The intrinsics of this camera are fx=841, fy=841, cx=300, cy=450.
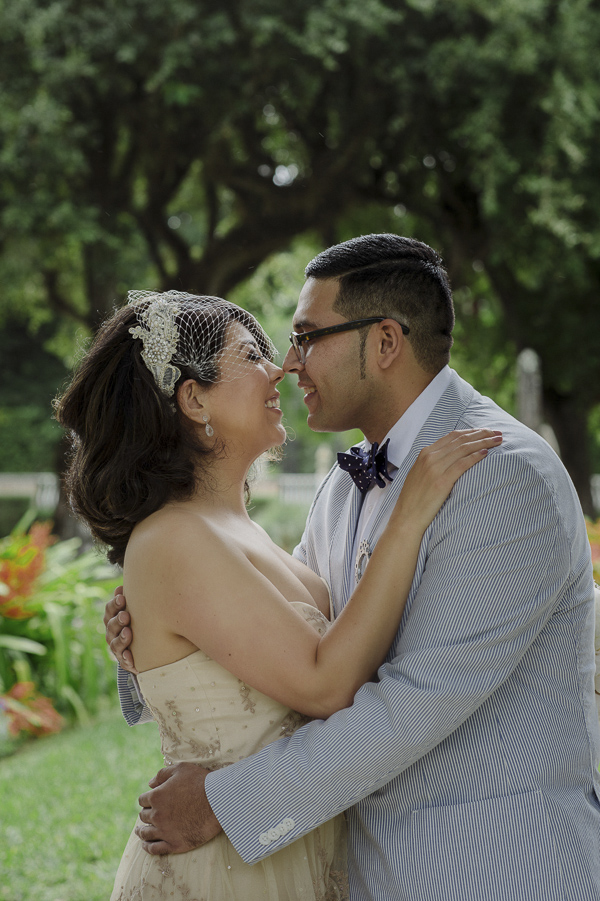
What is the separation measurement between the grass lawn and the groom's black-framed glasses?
3.30m

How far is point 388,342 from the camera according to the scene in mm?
2809

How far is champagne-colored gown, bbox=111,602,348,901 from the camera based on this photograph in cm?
236

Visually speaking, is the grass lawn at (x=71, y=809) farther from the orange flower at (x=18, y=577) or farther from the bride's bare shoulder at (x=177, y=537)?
the bride's bare shoulder at (x=177, y=537)

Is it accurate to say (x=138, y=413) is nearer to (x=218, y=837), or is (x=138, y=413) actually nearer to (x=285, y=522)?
(x=218, y=837)

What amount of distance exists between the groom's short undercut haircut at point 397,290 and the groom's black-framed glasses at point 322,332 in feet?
0.09

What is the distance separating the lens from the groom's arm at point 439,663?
83.0 inches

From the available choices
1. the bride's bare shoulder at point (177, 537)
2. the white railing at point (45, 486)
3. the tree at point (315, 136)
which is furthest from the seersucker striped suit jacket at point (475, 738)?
the white railing at point (45, 486)

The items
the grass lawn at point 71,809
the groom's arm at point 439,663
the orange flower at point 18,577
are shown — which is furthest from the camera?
the orange flower at point 18,577

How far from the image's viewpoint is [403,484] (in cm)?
247

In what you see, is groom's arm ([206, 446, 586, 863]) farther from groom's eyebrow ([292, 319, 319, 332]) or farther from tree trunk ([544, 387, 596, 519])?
tree trunk ([544, 387, 596, 519])

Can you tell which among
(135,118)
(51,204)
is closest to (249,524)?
(51,204)

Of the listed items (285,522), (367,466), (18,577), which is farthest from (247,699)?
(285,522)

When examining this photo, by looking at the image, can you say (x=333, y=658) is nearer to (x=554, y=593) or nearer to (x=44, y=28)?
(x=554, y=593)

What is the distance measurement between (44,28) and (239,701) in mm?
10316
